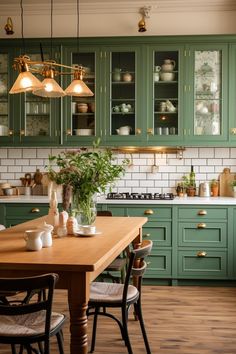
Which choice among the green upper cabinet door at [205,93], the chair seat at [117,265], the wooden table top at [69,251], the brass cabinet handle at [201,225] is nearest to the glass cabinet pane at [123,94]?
the green upper cabinet door at [205,93]

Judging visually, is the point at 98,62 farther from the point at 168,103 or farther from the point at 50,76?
the point at 50,76

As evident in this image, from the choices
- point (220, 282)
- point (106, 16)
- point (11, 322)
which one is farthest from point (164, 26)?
point (11, 322)

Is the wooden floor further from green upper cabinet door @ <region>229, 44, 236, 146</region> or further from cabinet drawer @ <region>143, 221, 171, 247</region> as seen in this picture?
green upper cabinet door @ <region>229, 44, 236, 146</region>

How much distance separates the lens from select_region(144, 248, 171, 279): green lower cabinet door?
509 centimetres

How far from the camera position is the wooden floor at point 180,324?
11.0ft

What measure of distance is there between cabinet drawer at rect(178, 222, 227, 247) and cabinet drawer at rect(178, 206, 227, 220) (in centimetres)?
7

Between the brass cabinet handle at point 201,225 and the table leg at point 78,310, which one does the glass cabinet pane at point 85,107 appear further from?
the table leg at point 78,310

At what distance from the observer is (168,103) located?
5348 mm

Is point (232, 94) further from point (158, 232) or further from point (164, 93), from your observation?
point (158, 232)

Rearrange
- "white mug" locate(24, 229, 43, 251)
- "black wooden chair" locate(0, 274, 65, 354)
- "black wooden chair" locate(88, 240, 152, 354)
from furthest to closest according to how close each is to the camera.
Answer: "black wooden chair" locate(88, 240, 152, 354), "white mug" locate(24, 229, 43, 251), "black wooden chair" locate(0, 274, 65, 354)

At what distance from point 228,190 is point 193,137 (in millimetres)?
804

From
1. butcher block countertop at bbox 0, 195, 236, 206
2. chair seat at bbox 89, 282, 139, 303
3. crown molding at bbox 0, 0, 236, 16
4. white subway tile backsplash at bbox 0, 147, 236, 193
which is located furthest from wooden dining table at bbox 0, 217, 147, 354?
crown molding at bbox 0, 0, 236, 16

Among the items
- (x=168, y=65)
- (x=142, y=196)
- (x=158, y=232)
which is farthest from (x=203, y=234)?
(x=168, y=65)

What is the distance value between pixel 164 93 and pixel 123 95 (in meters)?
0.46
